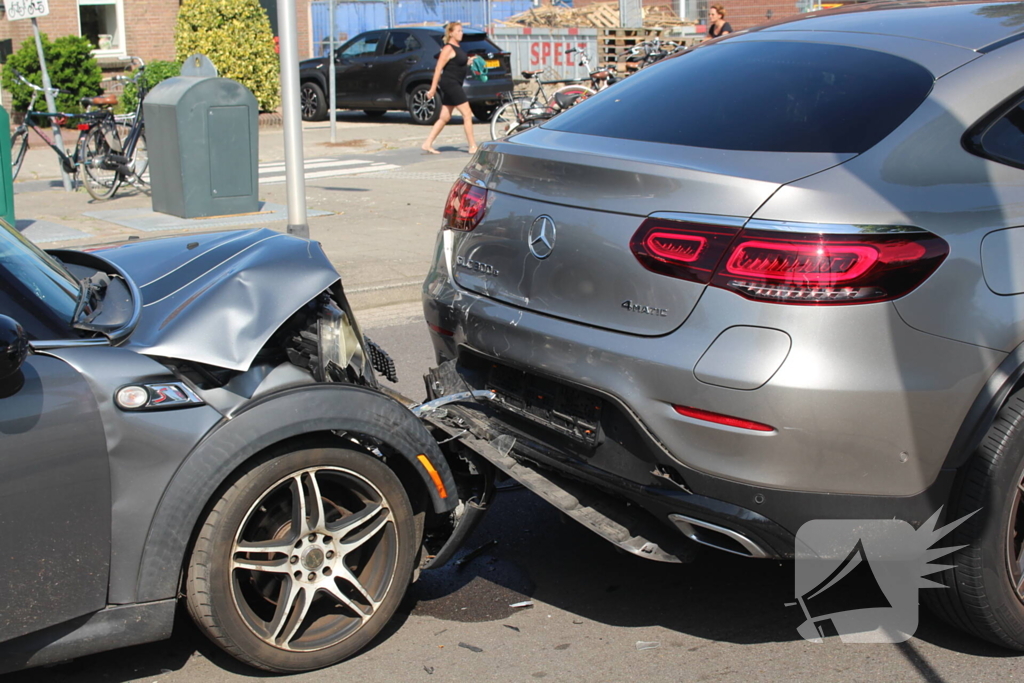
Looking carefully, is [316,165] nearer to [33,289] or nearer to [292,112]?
[292,112]

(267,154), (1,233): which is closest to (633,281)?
(1,233)

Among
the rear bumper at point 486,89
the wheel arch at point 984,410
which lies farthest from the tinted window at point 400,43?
the wheel arch at point 984,410

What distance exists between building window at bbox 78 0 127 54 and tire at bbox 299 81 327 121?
11.9 feet

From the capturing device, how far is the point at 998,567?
3139 millimetres

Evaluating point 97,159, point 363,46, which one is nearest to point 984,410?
point 97,159

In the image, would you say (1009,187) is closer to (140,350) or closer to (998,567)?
(998,567)

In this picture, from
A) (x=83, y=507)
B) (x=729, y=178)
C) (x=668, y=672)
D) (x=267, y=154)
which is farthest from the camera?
(x=267, y=154)

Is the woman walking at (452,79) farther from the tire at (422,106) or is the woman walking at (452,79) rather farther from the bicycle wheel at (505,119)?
the tire at (422,106)

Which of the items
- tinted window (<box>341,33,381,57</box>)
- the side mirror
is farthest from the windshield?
tinted window (<box>341,33,381,57</box>)

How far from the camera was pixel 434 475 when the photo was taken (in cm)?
328

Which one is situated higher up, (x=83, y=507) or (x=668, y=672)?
(x=83, y=507)

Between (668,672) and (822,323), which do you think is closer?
(822,323)

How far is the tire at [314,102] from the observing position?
22.1 m

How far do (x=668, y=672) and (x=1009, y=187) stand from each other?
1.75 metres
